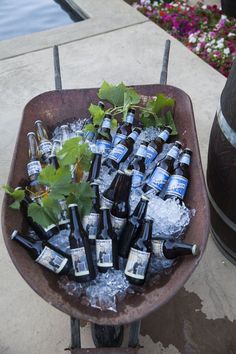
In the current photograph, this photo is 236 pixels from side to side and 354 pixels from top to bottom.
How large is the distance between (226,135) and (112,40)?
3.03 m

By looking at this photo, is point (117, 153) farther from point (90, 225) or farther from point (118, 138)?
point (90, 225)

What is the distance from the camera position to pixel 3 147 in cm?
349

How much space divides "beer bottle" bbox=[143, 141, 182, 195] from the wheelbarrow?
0.31 feet

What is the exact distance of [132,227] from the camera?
1.95m

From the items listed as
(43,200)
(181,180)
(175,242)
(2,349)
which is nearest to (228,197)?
(181,180)

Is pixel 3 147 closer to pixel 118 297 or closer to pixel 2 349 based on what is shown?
pixel 2 349

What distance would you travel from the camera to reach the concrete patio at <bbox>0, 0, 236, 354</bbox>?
7.70 ft

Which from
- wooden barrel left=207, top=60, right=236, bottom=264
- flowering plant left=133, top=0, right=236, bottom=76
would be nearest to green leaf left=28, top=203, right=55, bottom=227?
wooden barrel left=207, top=60, right=236, bottom=264

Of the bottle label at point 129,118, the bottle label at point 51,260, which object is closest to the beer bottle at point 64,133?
the bottle label at point 129,118

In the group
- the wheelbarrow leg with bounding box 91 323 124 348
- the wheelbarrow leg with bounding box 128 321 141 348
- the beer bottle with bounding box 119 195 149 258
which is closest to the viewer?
the wheelbarrow leg with bounding box 128 321 141 348

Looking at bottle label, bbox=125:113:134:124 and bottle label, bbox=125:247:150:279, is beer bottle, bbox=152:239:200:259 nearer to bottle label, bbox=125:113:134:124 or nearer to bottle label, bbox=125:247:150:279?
bottle label, bbox=125:247:150:279

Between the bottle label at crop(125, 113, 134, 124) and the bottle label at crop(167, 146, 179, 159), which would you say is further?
the bottle label at crop(125, 113, 134, 124)

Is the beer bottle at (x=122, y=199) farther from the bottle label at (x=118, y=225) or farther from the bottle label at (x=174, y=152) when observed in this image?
the bottle label at (x=174, y=152)

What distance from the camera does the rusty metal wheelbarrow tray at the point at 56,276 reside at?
1598 millimetres
